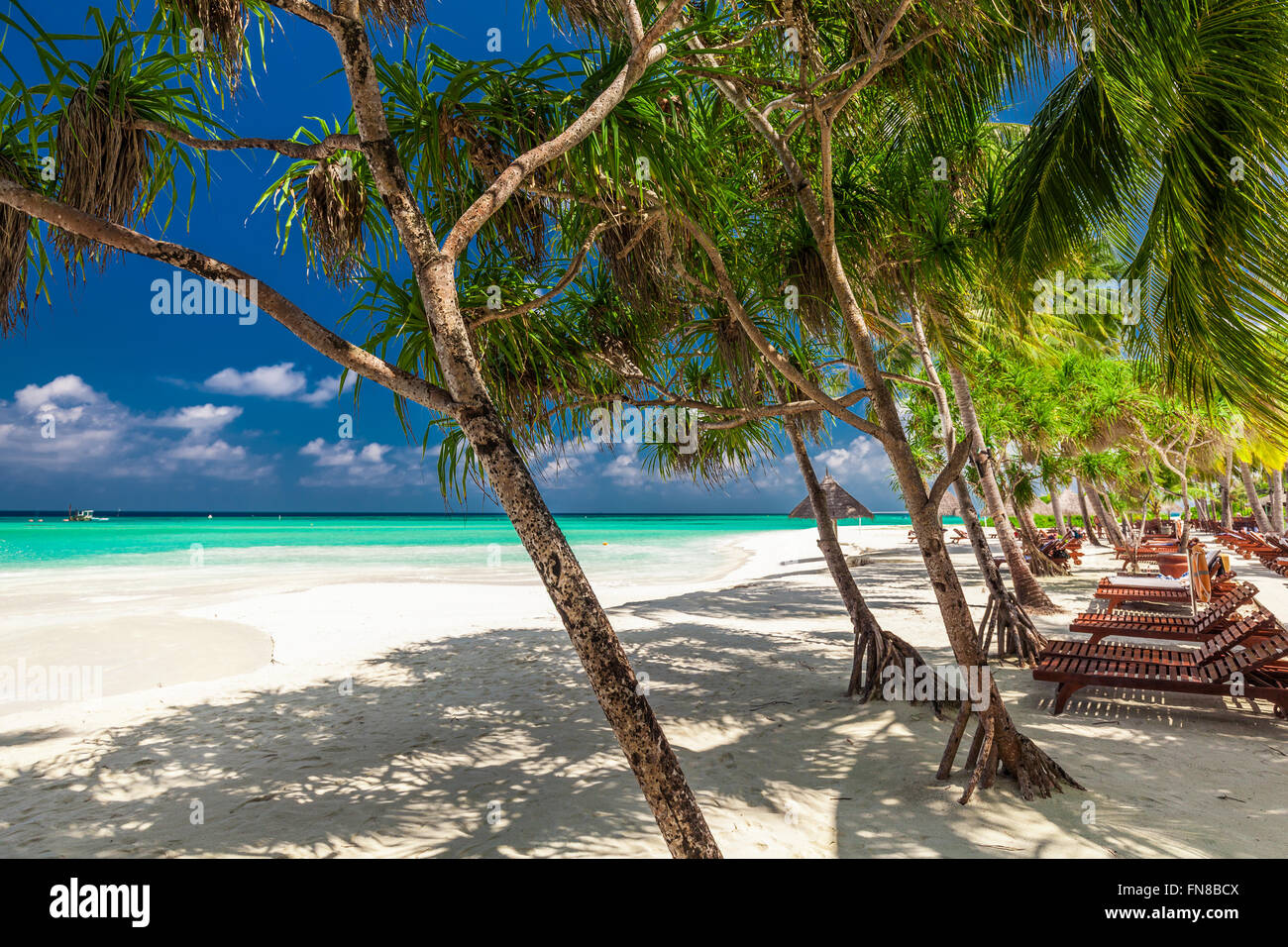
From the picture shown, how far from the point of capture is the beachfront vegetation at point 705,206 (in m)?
2.45

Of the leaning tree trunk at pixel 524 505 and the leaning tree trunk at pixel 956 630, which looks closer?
the leaning tree trunk at pixel 524 505

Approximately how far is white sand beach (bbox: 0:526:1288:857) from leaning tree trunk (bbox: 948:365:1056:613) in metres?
0.46

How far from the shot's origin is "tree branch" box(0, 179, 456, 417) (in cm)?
222

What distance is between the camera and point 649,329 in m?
4.92

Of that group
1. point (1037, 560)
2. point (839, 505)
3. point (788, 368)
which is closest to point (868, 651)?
point (788, 368)

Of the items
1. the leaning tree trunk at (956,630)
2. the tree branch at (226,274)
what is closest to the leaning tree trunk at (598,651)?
the tree branch at (226,274)

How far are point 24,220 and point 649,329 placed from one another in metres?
3.38

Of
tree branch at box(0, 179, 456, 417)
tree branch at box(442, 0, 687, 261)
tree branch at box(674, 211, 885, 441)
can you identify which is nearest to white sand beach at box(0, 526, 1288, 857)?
tree branch at box(674, 211, 885, 441)

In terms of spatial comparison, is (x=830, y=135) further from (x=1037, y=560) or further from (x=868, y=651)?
(x=1037, y=560)

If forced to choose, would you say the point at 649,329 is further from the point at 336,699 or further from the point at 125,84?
the point at 336,699

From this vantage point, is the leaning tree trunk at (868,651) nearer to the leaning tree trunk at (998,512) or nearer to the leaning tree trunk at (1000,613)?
the leaning tree trunk at (1000,613)

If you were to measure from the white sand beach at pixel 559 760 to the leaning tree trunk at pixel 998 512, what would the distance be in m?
0.46

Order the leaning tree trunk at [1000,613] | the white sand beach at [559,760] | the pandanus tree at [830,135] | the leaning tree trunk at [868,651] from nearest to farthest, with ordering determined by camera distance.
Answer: the white sand beach at [559,760] → the pandanus tree at [830,135] → the leaning tree trunk at [868,651] → the leaning tree trunk at [1000,613]
